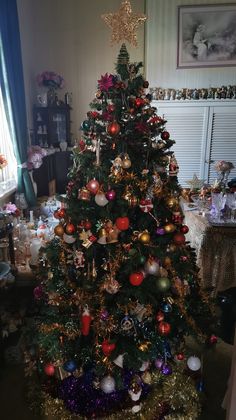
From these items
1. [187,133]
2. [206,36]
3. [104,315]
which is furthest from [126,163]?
[206,36]

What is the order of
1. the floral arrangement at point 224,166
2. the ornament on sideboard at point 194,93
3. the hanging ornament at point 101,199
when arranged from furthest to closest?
1. the ornament on sideboard at point 194,93
2. the floral arrangement at point 224,166
3. the hanging ornament at point 101,199

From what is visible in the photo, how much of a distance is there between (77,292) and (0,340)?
2.48 ft

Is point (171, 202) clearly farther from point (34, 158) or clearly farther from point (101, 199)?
point (34, 158)

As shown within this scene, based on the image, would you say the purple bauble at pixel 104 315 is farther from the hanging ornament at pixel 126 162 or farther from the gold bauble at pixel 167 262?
the hanging ornament at pixel 126 162

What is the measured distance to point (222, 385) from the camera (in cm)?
180

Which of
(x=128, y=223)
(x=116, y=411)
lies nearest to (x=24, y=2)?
(x=128, y=223)

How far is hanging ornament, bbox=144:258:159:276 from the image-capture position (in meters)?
1.41

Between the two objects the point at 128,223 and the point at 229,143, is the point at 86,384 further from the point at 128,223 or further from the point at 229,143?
the point at 229,143

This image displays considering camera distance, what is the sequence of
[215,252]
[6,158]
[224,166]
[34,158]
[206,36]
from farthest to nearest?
[206,36] < [34,158] < [6,158] < [224,166] < [215,252]

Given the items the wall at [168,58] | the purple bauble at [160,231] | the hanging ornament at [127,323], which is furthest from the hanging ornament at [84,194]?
the wall at [168,58]

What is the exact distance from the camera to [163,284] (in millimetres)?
1396

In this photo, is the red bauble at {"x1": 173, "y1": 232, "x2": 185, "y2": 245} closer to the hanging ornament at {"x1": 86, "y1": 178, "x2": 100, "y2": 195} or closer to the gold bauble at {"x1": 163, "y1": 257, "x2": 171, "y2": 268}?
the gold bauble at {"x1": 163, "y1": 257, "x2": 171, "y2": 268}

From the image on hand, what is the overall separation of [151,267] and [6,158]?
2.38 meters

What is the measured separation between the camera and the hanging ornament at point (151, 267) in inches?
55.4
